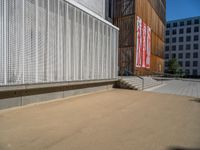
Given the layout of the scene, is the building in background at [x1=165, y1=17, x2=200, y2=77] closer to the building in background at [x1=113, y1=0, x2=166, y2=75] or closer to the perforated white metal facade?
the building in background at [x1=113, y1=0, x2=166, y2=75]

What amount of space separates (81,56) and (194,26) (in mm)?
54156

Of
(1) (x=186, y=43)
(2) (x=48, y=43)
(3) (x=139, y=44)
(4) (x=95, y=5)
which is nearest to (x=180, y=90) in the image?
(4) (x=95, y=5)

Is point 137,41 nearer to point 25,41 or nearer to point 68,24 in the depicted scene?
point 68,24

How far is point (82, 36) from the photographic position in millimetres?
9203

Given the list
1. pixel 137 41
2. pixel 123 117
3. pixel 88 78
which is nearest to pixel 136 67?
pixel 137 41

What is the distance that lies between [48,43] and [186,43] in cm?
5589

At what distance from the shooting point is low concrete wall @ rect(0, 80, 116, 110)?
572 centimetres

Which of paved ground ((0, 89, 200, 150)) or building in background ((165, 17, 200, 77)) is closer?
paved ground ((0, 89, 200, 150))

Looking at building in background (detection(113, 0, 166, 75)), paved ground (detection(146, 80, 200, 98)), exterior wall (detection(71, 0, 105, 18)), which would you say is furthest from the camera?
building in background (detection(113, 0, 166, 75))

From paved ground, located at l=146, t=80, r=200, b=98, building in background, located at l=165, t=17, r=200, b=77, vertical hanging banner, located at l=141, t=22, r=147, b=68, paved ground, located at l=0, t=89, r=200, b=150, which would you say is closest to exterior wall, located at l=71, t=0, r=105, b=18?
paved ground, located at l=146, t=80, r=200, b=98

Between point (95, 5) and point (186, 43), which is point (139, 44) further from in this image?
point (186, 43)

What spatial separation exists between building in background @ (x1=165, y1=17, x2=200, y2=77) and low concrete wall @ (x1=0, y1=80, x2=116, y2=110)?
4871 cm

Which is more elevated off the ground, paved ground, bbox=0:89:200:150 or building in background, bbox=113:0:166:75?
building in background, bbox=113:0:166:75

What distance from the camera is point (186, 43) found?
53562 mm
